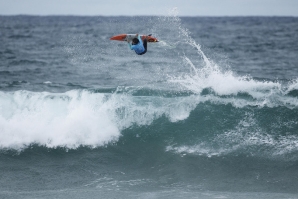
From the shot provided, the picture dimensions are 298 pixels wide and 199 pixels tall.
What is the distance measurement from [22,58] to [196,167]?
64.2ft

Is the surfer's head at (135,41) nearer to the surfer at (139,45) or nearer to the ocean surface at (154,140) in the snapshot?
the surfer at (139,45)

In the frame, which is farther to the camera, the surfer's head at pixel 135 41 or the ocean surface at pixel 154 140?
the surfer's head at pixel 135 41

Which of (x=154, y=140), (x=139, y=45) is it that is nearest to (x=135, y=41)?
(x=139, y=45)

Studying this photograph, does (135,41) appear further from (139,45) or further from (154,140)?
(154,140)

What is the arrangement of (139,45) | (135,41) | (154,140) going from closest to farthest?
1. (139,45)
2. (135,41)
3. (154,140)

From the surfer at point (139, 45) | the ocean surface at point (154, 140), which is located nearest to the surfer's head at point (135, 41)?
the surfer at point (139, 45)

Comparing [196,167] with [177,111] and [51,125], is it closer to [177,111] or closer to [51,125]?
[177,111]

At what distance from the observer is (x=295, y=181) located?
10805mm

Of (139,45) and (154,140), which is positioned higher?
(139,45)

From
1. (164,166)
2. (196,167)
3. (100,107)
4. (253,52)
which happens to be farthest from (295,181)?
(253,52)

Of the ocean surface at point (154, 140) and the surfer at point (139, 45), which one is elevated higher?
the surfer at point (139, 45)

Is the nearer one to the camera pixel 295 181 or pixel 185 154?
pixel 295 181

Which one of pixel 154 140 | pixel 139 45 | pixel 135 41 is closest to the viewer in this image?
pixel 139 45

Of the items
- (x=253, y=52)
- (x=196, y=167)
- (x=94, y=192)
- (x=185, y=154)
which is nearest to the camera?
(x=94, y=192)
